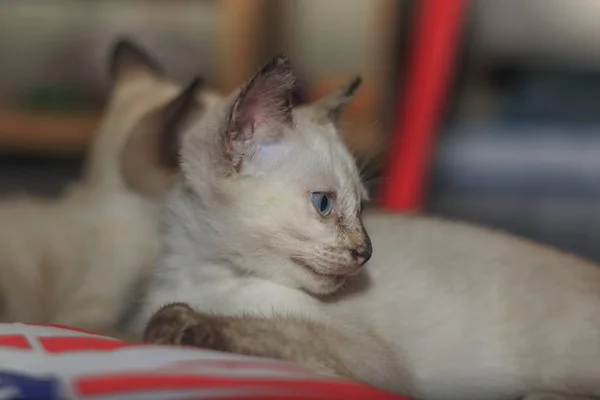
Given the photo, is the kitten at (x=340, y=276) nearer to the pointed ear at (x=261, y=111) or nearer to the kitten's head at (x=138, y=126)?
the pointed ear at (x=261, y=111)

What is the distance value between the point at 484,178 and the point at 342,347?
198 cm

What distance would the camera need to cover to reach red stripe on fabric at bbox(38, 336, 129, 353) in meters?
0.99

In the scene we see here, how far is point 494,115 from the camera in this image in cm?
343

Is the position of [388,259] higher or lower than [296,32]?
lower

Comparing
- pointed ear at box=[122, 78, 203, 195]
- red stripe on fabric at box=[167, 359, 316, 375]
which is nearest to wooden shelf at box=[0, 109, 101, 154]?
pointed ear at box=[122, 78, 203, 195]

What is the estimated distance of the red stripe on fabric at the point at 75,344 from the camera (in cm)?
99

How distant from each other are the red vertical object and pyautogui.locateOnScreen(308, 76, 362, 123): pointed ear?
1132 millimetres

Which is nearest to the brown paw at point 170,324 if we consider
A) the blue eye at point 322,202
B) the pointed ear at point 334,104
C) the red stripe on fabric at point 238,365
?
the red stripe on fabric at point 238,365

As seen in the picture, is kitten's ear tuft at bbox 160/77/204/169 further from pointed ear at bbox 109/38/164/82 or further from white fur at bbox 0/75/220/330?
pointed ear at bbox 109/38/164/82

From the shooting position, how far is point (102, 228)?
1.88 m

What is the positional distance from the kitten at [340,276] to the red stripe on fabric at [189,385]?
0.22m

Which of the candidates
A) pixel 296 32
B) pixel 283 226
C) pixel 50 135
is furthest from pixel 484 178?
pixel 283 226

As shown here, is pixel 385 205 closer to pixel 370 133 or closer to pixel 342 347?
pixel 370 133

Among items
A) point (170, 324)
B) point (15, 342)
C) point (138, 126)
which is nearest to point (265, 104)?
point (170, 324)
